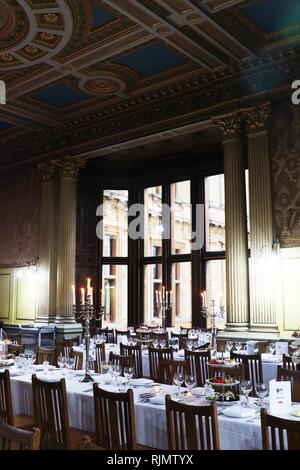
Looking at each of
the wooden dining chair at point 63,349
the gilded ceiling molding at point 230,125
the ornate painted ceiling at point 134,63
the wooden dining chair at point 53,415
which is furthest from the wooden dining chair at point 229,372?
the gilded ceiling molding at point 230,125

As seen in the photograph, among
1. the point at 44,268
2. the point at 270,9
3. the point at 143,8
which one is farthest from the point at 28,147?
the point at 270,9

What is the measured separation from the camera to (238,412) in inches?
134

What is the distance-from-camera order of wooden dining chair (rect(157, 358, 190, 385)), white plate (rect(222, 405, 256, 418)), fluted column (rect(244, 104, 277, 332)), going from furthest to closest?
1. fluted column (rect(244, 104, 277, 332))
2. wooden dining chair (rect(157, 358, 190, 385))
3. white plate (rect(222, 405, 256, 418))

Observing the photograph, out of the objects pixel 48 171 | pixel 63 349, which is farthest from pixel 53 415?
pixel 48 171

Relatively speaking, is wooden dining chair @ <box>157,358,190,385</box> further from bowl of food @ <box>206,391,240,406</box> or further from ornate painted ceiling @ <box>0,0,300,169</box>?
ornate painted ceiling @ <box>0,0,300,169</box>

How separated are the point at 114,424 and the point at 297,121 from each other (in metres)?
6.63

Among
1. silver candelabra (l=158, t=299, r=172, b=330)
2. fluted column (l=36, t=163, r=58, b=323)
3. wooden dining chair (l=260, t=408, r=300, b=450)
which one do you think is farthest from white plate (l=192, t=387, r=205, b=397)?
fluted column (l=36, t=163, r=58, b=323)

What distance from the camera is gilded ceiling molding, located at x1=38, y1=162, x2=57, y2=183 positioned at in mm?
11852

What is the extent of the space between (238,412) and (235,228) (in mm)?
5655

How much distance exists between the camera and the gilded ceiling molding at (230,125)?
888 centimetres

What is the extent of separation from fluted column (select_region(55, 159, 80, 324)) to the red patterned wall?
989 millimetres

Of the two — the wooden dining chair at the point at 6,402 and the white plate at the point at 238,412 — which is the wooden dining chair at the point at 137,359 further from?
the white plate at the point at 238,412

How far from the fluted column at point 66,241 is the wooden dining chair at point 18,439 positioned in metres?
8.79
